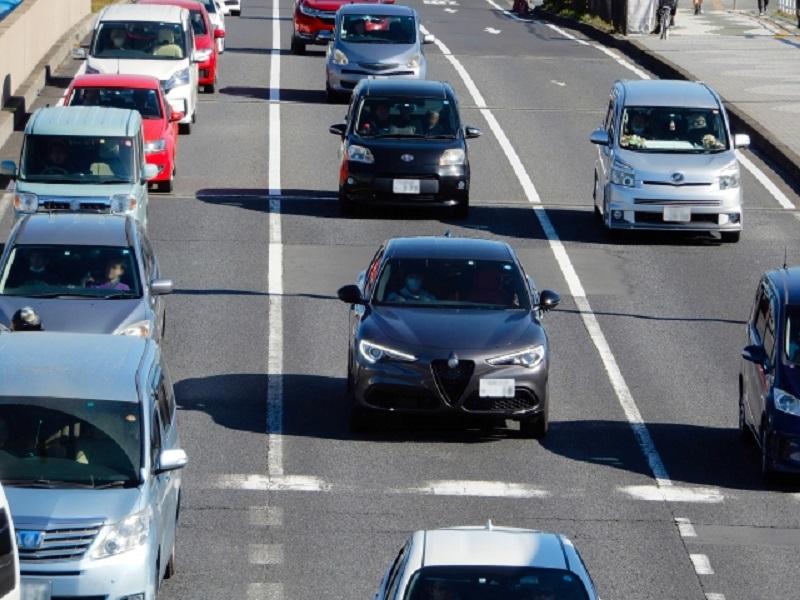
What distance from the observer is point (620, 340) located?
23141mm

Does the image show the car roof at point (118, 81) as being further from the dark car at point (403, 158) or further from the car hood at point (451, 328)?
the car hood at point (451, 328)

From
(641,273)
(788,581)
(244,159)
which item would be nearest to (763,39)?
(244,159)

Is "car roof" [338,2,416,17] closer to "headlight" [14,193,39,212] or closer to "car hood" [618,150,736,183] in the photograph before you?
"car hood" [618,150,736,183]

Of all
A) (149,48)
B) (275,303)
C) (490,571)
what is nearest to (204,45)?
(149,48)

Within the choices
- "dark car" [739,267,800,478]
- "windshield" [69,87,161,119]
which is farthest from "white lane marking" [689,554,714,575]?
"windshield" [69,87,161,119]

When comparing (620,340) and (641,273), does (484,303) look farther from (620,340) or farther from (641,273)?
(641,273)

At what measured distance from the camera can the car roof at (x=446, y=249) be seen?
1986 centimetres

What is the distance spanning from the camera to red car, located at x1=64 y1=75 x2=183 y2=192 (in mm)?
31000

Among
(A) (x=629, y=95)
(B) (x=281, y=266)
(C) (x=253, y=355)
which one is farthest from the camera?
(A) (x=629, y=95)

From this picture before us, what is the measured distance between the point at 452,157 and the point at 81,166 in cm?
541

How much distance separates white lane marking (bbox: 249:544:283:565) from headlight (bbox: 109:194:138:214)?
11.3 m

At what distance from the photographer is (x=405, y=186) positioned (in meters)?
29.6

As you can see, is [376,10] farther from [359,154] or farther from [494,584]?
[494,584]

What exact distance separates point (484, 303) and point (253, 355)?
11.6 feet
